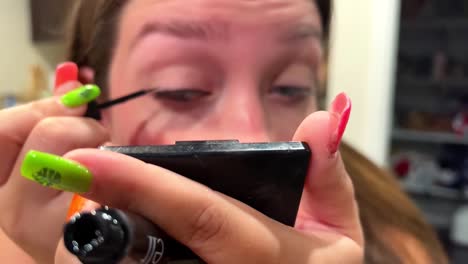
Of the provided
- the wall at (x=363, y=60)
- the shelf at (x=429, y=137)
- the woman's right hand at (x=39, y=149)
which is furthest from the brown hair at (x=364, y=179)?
the shelf at (x=429, y=137)

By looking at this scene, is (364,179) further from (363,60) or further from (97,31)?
(363,60)

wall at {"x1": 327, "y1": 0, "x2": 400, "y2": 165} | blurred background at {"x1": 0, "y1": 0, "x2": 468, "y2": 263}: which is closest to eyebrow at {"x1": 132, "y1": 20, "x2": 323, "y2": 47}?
wall at {"x1": 327, "y1": 0, "x2": 400, "y2": 165}

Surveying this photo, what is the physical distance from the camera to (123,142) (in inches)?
19.7

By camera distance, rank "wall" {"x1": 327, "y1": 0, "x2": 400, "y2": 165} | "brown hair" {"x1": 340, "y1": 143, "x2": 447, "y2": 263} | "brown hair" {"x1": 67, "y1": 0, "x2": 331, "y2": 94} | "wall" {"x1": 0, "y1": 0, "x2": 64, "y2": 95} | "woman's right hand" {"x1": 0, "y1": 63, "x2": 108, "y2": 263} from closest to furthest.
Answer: "woman's right hand" {"x1": 0, "y1": 63, "x2": 108, "y2": 263}, "brown hair" {"x1": 67, "y1": 0, "x2": 331, "y2": 94}, "brown hair" {"x1": 340, "y1": 143, "x2": 447, "y2": 263}, "wall" {"x1": 0, "y1": 0, "x2": 64, "y2": 95}, "wall" {"x1": 327, "y1": 0, "x2": 400, "y2": 165}

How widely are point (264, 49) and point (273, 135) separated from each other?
0.08 m

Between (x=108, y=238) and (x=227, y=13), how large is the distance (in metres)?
0.31

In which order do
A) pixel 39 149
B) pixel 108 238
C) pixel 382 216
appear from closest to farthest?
pixel 108 238 < pixel 39 149 < pixel 382 216

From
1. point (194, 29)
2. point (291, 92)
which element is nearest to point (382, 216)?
point (291, 92)

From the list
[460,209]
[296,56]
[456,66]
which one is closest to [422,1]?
[456,66]

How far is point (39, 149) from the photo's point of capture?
0.41 metres

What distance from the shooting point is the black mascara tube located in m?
0.21

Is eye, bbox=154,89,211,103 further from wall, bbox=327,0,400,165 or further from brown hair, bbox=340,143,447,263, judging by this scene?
wall, bbox=327,0,400,165

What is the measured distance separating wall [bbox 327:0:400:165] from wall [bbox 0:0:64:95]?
63 centimetres

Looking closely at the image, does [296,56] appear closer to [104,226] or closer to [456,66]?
[104,226]
